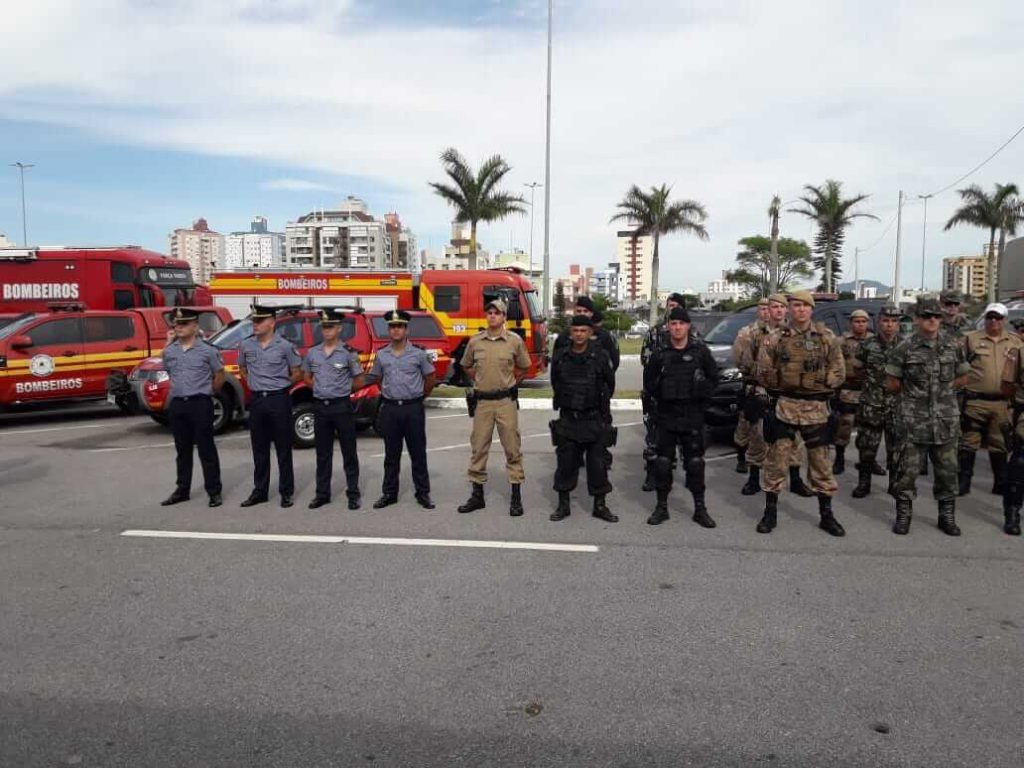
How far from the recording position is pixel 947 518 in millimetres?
6027

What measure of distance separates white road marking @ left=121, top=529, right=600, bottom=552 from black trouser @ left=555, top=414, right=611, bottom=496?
33.1 inches

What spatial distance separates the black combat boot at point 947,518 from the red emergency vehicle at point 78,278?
16885mm

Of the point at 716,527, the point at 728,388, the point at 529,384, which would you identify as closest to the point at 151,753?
the point at 716,527

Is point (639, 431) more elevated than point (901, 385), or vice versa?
point (901, 385)

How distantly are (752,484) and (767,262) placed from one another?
74093mm

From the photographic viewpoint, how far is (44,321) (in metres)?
12.4

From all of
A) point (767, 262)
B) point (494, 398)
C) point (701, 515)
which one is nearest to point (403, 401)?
point (494, 398)

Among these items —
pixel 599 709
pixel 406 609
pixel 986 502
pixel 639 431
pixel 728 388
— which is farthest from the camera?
pixel 639 431

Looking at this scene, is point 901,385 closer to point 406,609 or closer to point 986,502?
point 986,502

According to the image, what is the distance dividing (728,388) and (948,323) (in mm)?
2406

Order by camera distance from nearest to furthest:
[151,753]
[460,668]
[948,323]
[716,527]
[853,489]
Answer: [151,753] < [460,668] < [716,527] < [853,489] < [948,323]

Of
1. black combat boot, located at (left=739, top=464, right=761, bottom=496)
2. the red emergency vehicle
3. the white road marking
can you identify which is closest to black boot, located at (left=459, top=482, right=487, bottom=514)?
the white road marking

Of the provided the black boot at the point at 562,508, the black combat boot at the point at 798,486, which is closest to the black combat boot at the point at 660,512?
the black boot at the point at 562,508

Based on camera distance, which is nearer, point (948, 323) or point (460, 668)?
point (460, 668)
